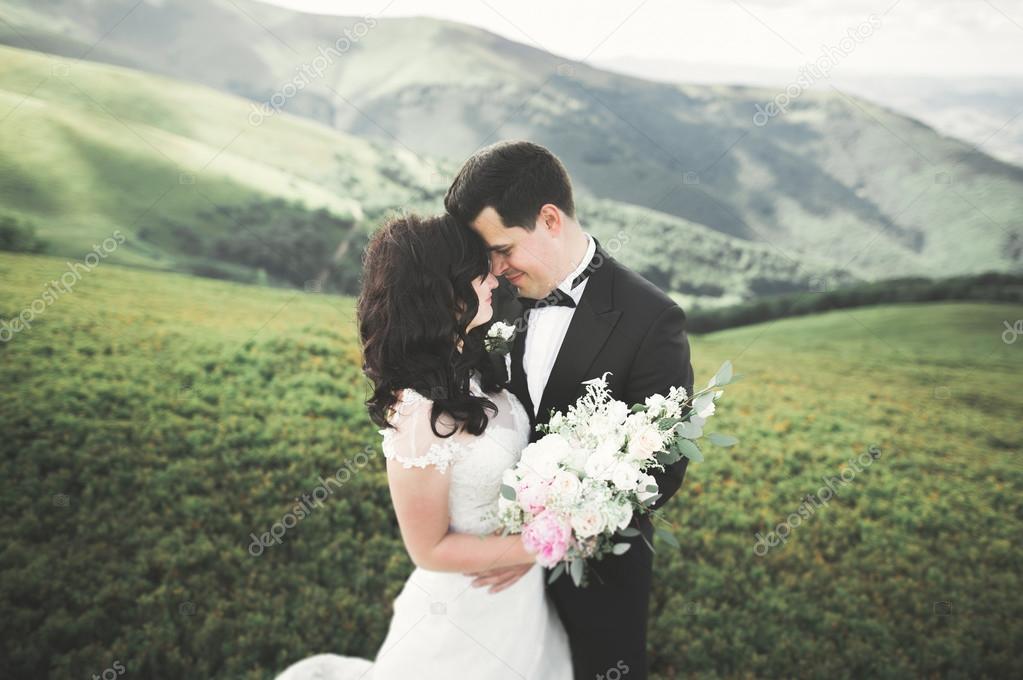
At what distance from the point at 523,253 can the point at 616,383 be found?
2.47 ft

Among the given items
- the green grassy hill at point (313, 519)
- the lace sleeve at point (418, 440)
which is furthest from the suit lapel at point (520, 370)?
the green grassy hill at point (313, 519)

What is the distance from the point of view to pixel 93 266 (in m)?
9.88

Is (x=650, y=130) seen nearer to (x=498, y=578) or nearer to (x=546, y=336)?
(x=546, y=336)

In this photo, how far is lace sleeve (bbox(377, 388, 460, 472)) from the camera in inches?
98.2

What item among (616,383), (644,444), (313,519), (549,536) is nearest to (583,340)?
(616,383)

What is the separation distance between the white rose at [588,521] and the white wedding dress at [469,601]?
0.51 m

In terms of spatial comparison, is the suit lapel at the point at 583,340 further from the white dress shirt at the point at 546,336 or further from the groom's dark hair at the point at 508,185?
the groom's dark hair at the point at 508,185

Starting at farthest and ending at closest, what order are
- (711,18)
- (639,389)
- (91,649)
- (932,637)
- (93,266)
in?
1. (711,18)
2. (93,266)
3. (932,637)
4. (91,649)
5. (639,389)

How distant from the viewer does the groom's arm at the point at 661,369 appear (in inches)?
112

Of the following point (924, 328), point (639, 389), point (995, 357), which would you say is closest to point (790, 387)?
point (995, 357)

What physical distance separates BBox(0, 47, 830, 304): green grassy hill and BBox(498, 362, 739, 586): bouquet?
29.2 feet

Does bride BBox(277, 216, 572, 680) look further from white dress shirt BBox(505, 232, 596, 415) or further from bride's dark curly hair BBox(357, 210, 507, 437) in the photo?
white dress shirt BBox(505, 232, 596, 415)

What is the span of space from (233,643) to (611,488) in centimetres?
336

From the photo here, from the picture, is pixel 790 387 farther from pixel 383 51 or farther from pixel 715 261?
pixel 383 51
